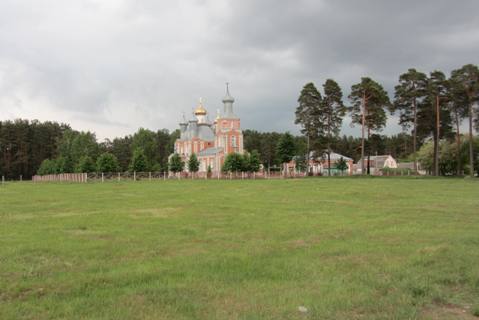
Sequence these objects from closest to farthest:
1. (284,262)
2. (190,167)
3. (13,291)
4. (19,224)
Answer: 1. (13,291)
2. (284,262)
3. (19,224)
4. (190,167)

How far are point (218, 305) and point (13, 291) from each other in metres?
3.01

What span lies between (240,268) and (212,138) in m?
86.8

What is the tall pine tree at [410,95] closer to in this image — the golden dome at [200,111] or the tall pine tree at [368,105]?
the tall pine tree at [368,105]

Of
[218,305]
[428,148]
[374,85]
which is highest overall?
[374,85]

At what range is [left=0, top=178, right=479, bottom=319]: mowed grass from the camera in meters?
5.64

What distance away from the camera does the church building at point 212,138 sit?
80.8 m

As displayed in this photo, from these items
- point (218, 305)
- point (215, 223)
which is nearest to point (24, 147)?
point (215, 223)

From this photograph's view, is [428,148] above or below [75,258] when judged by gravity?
above

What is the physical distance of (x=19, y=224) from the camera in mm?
13242

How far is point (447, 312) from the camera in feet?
18.5

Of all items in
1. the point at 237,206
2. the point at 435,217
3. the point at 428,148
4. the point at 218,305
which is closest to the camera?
the point at 218,305

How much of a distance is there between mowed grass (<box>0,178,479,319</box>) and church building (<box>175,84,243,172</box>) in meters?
66.6

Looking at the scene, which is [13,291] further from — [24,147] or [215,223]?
[24,147]

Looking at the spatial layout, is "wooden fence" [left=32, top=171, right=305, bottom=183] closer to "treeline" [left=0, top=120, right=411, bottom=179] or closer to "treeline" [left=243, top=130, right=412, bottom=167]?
"treeline" [left=243, top=130, right=412, bottom=167]
